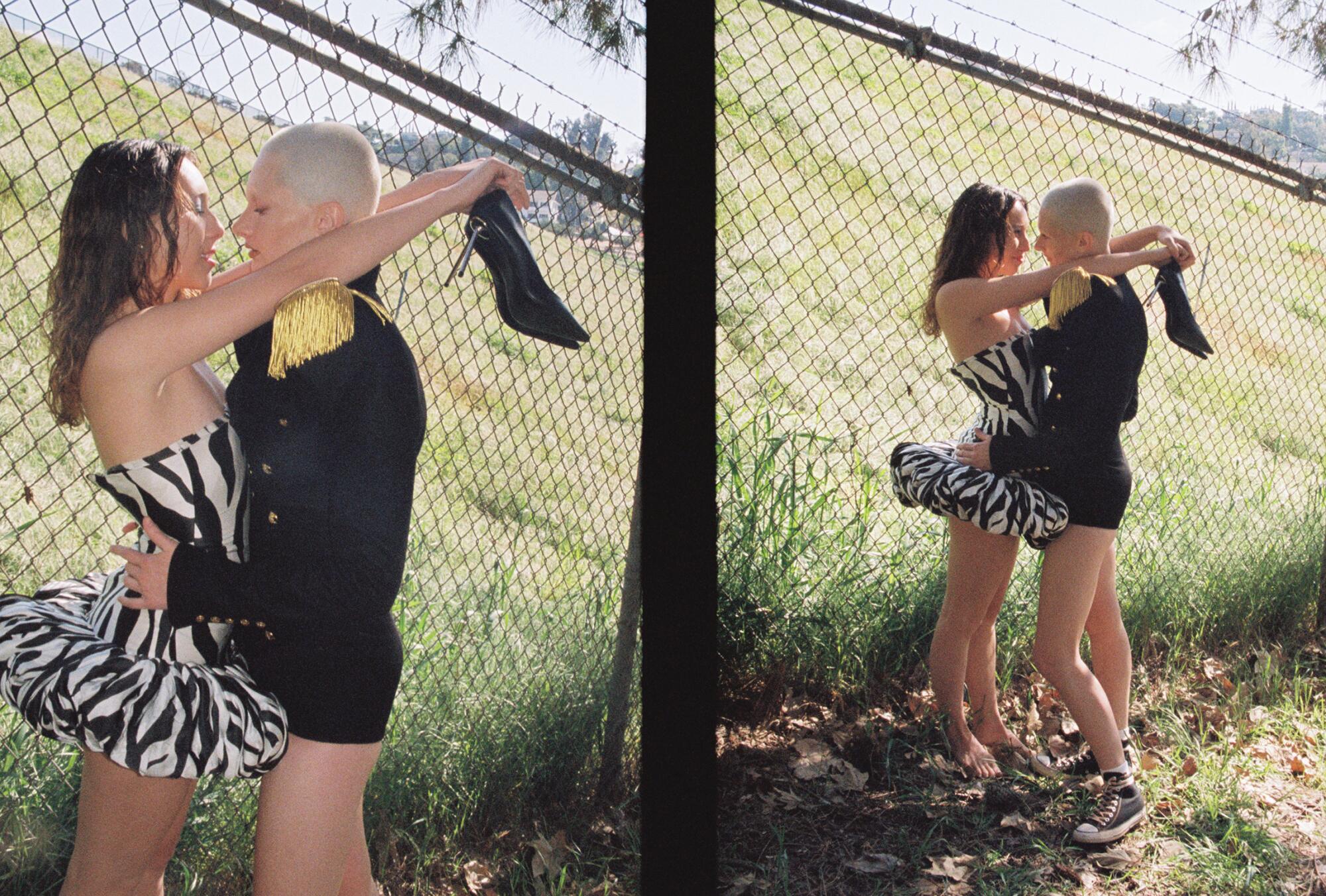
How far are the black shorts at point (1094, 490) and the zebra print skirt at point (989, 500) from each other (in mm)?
33

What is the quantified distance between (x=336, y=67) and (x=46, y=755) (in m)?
1.84

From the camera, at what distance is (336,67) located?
259 cm

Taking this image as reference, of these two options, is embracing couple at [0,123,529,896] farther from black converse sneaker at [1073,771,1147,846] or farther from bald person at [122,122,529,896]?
black converse sneaker at [1073,771,1147,846]

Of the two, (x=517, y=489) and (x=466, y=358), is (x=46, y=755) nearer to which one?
(x=517, y=489)

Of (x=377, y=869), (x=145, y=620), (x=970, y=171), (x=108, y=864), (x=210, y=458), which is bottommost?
(x=377, y=869)

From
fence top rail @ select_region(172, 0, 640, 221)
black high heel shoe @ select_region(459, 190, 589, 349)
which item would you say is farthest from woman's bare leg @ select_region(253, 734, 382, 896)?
fence top rail @ select_region(172, 0, 640, 221)

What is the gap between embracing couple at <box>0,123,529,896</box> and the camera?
1758 millimetres

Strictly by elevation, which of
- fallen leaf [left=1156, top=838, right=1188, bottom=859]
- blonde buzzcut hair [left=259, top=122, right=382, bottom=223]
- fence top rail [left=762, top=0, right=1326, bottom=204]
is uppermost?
fence top rail [left=762, top=0, right=1326, bottom=204]

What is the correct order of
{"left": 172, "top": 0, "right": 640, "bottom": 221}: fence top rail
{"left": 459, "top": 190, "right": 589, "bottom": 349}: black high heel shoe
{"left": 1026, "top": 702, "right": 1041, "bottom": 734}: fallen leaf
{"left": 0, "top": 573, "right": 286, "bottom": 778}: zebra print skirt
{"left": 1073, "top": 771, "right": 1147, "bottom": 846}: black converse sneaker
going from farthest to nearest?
1. {"left": 1026, "top": 702, "right": 1041, "bottom": 734}: fallen leaf
2. {"left": 1073, "top": 771, "right": 1147, "bottom": 846}: black converse sneaker
3. {"left": 172, "top": 0, "right": 640, "bottom": 221}: fence top rail
4. {"left": 459, "top": 190, "right": 589, "bottom": 349}: black high heel shoe
5. {"left": 0, "top": 573, "right": 286, "bottom": 778}: zebra print skirt

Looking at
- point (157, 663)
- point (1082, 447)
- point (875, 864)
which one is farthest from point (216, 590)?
point (1082, 447)

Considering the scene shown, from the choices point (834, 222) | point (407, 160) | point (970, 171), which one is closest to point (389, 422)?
point (407, 160)

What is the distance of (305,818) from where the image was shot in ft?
6.12

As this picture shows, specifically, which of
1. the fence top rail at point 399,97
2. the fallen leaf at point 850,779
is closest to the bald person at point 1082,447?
the fallen leaf at point 850,779

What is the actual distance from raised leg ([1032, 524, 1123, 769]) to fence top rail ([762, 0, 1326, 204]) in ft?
6.23
